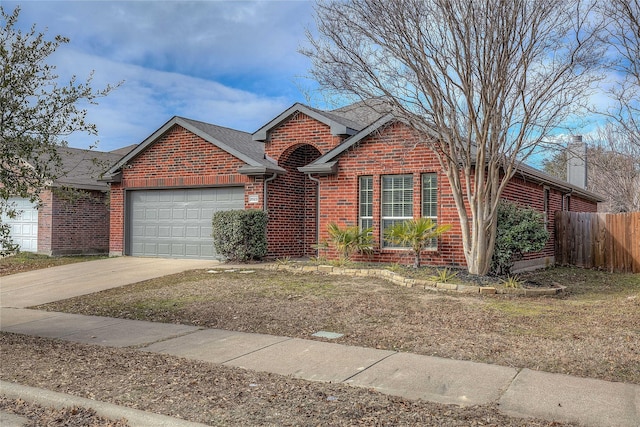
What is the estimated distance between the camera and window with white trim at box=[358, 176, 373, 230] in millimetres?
15289

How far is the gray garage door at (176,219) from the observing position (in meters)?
17.3

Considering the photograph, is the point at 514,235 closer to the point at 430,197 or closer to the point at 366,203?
the point at 430,197

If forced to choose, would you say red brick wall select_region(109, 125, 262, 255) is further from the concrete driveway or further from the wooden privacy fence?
the wooden privacy fence

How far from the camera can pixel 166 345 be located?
6.92 metres

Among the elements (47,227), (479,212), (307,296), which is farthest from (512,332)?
(47,227)

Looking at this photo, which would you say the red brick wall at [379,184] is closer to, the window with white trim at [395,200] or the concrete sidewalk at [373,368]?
the window with white trim at [395,200]

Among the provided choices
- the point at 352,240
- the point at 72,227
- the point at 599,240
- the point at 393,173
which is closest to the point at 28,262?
the point at 72,227

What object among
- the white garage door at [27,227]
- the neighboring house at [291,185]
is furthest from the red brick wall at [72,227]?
the neighboring house at [291,185]

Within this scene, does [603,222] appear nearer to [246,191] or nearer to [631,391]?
[246,191]

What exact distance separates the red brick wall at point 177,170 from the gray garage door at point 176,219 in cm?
33

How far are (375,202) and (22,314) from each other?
8.94 metres

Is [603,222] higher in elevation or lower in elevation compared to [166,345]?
higher

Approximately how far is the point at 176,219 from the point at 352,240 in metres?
6.55

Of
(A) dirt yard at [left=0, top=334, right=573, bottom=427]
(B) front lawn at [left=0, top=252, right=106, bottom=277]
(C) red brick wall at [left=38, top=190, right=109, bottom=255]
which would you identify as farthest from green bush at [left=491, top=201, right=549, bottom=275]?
(C) red brick wall at [left=38, top=190, right=109, bottom=255]
